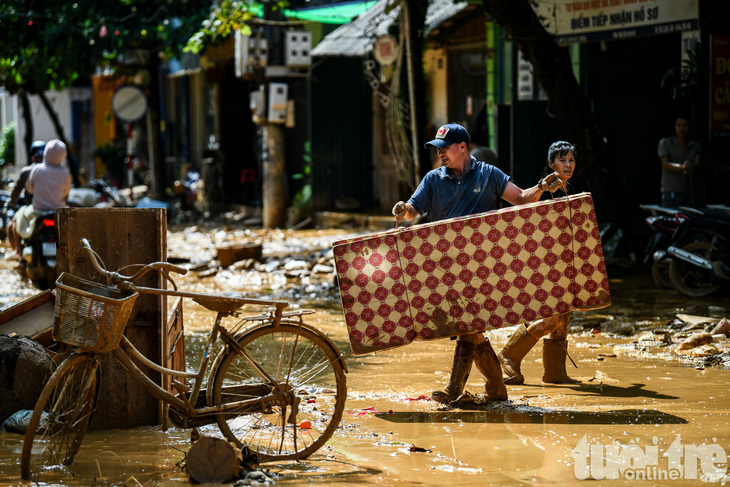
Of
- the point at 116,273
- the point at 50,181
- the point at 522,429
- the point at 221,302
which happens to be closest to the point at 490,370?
the point at 522,429

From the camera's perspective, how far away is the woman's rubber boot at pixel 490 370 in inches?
242

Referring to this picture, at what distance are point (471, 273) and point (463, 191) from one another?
66cm

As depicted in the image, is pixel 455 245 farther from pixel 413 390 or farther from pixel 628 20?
pixel 628 20

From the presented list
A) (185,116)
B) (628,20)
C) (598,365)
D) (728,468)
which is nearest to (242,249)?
(628,20)

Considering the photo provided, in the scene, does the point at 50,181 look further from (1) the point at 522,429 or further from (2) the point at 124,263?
(1) the point at 522,429

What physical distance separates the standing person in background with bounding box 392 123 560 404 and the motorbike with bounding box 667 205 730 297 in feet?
13.2

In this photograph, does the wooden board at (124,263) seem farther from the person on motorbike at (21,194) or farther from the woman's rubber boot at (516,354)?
the person on motorbike at (21,194)

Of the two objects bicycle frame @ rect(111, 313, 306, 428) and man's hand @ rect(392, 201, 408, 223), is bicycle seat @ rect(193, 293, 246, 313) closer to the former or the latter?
bicycle frame @ rect(111, 313, 306, 428)

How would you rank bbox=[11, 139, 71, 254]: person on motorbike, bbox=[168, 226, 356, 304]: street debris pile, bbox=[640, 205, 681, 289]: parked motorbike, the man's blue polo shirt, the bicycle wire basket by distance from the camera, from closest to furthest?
the bicycle wire basket → the man's blue polo shirt → bbox=[640, 205, 681, 289]: parked motorbike → bbox=[11, 139, 71, 254]: person on motorbike → bbox=[168, 226, 356, 304]: street debris pile

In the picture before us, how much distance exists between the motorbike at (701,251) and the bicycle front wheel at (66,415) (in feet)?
21.4

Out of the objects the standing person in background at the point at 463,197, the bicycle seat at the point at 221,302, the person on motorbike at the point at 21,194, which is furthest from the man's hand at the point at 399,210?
the person on motorbike at the point at 21,194

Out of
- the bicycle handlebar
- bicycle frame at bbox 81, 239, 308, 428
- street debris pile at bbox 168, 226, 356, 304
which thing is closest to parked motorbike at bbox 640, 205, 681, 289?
street debris pile at bbox 168, 226, 356, 304

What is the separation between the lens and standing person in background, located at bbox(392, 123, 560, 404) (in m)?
6.16

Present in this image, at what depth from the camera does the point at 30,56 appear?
2188cm
